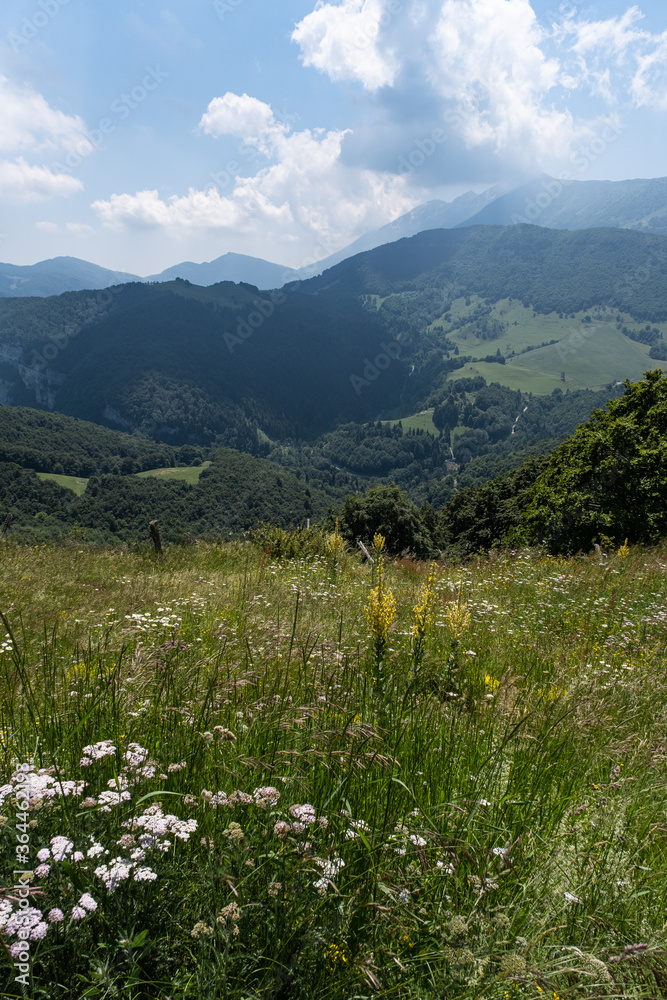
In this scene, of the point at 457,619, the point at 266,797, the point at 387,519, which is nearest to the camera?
the point at 266,797

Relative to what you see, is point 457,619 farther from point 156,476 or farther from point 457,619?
point 156,476

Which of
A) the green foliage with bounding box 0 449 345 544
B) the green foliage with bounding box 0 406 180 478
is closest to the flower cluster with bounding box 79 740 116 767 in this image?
the green foliage with bounding box 0 449 345 544

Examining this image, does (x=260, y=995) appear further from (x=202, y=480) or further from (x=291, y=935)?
(x=202, y=480)

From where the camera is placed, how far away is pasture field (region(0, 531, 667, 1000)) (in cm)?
134

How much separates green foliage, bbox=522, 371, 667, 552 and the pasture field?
11.8 meters

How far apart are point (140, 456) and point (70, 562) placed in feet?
639

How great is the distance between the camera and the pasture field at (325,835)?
1344 millimetres

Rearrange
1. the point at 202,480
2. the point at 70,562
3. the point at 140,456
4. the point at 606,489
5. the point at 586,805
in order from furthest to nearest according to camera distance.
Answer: the point at 140,456 → the point at 202,480 → the point at 606,489 → the point at 70,562 → the point at 586,805

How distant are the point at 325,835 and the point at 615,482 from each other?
16.8 meters

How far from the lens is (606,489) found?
15.8m

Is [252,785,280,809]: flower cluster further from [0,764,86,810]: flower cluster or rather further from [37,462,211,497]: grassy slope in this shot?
[37,462,211,497]: grassy slope

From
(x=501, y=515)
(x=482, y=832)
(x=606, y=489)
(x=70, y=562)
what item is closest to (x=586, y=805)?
(x=482, y=832)

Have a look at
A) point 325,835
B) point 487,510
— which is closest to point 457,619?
point 325,835

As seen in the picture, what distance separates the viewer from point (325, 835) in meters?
1.91
